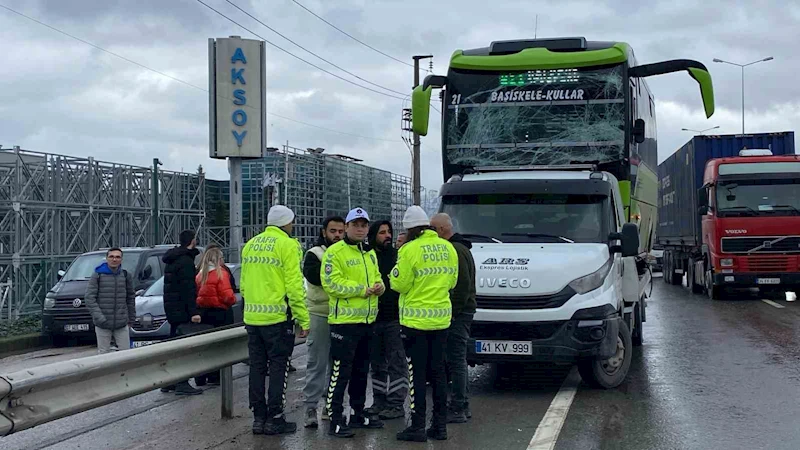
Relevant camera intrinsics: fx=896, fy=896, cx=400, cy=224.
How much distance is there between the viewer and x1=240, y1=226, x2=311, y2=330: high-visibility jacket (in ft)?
23.6

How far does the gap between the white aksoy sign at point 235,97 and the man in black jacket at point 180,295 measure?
1156 centimetres

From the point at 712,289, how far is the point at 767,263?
69.6 inches

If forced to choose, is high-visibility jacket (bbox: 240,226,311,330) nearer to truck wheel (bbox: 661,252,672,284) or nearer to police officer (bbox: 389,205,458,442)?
police officer (bbox: 389,205,458,442)

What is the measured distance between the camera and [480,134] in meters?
11.4

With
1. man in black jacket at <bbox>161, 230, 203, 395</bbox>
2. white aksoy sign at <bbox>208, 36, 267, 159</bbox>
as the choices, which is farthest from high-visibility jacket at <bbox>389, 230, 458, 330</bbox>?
white aksoy sign at <bbox>208, 36, 267, 159</bbox>

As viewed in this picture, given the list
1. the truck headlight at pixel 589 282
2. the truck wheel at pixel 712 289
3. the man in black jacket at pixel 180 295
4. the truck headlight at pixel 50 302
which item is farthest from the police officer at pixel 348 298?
the truck wheel at pixel 712 289

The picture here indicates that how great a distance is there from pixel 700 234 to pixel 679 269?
5.65m

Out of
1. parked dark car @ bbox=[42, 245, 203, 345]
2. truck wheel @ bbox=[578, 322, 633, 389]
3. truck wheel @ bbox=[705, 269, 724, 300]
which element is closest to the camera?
truck wheel @ bbox=[578, 322, 633, 389]

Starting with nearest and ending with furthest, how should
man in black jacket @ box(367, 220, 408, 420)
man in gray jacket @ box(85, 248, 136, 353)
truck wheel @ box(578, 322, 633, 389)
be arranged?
1. man in black jacket @ box(367, 220, 408, 420)
2. truck wheel @ box(578, 322, 633, 389)
3. man in gray jacket @ box(85, 248, 136, 353)

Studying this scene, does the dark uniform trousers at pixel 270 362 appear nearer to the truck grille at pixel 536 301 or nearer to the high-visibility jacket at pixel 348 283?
the high-visibility jacket at pixel 348 283

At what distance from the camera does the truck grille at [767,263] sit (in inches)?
778

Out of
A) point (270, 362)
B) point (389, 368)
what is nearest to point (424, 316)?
point (389, 368)

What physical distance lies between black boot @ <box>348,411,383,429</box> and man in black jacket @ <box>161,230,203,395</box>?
104 inches

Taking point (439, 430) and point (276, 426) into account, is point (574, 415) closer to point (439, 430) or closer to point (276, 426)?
point (439, 430)
